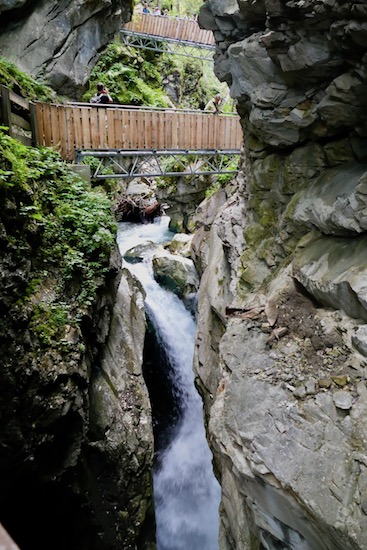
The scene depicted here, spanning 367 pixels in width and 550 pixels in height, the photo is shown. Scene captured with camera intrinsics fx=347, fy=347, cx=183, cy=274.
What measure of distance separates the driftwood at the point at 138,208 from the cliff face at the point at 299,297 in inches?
614

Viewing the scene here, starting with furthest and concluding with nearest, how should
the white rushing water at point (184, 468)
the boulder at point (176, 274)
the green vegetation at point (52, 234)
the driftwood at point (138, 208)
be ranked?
the driftwood at point (138, 208), the boulder at point (176, 274), the white rushing water at point (184, 468), the green vegetation at point (52, 234)

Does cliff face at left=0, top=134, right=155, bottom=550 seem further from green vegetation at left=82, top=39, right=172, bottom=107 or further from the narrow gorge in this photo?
green vegetation at left=82, top=39, right=172, bottom=107

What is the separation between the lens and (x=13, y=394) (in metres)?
4.87

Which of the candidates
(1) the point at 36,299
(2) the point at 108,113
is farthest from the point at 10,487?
(2) the point at 108,113

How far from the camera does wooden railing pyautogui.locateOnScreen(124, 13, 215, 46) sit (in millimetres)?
22169

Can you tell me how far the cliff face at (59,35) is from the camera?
1394cm

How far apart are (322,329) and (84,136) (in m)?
9.20

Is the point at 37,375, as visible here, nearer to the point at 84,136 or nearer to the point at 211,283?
the point at 211,283

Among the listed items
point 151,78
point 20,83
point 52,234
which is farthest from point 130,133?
point 151,78

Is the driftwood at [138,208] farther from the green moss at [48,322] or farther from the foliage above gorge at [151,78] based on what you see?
the green moss at [48,322]

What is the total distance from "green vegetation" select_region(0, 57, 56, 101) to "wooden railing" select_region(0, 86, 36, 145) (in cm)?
40

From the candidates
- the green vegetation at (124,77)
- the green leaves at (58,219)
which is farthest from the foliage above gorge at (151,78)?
the green leaves at (58,219)

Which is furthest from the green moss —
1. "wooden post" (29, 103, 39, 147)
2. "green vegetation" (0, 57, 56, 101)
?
"wooden post" (29, 103, 39, 147)

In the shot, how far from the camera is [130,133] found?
450 inches
